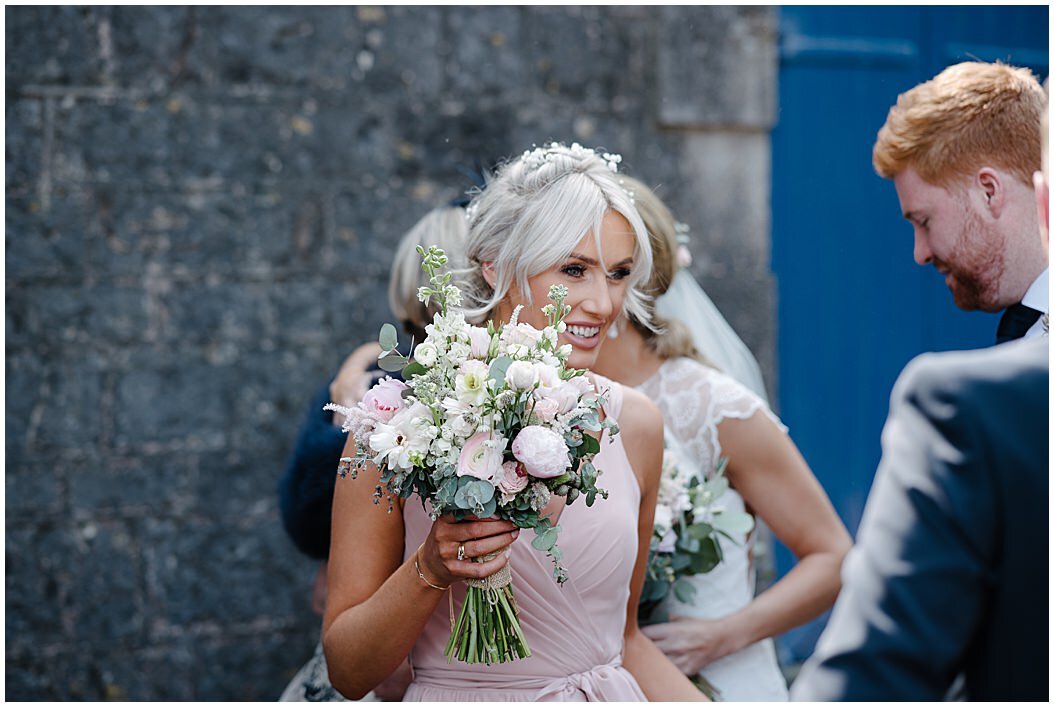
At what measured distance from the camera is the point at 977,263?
2637 mm

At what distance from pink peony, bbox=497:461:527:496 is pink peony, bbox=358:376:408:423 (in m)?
0.26

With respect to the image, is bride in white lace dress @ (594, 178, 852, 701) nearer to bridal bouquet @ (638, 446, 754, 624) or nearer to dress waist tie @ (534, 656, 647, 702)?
bridal bouquet @ (638, 446, 754, 624)

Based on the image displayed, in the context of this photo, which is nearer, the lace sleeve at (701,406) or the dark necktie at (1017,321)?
the dark necktie at (1017,321)

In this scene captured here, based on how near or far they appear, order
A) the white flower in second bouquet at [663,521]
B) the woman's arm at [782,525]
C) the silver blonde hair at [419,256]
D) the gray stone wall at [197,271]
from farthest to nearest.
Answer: the gray stone wall at [197,271], the silver blonde hair at [419,256], the woman's arm at [782,525], the white flower in second bouquet at [663,521]

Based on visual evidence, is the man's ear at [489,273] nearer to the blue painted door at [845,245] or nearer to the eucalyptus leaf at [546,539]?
the eucalyptus leaf at [546,539]

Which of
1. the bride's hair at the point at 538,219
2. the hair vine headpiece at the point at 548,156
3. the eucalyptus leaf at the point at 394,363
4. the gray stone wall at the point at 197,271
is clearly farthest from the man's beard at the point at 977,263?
the gray stone wall at the point at 197,271

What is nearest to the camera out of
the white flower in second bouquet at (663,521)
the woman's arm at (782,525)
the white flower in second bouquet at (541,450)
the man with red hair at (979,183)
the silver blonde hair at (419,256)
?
the white flower in second bouquet at (541,450)

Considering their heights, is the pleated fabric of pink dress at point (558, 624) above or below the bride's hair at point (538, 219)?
below

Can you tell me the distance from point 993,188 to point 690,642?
1.43 m

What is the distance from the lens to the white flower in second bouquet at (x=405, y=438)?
1911mm

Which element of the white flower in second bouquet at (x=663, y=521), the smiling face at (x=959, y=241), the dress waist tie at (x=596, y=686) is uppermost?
the smiling face at (x=959, y=241)

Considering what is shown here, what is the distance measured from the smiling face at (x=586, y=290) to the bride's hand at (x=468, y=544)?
65 cm

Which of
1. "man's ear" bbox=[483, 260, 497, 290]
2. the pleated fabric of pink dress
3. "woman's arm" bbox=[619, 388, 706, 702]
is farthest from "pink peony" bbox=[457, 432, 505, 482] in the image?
"man's ear" bbox=[483, 260, 497, 290]

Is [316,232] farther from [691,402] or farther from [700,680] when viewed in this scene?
[700,680]
